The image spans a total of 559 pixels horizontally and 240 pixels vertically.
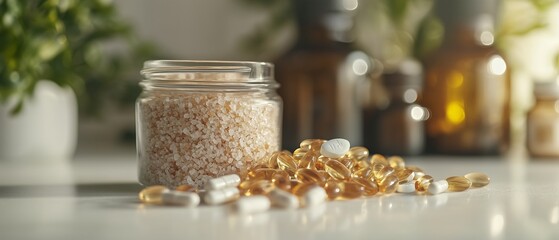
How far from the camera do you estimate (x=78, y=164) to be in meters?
1.08

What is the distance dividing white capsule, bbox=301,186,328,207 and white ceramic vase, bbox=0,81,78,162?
59 cm

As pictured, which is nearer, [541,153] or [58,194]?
[58,194]

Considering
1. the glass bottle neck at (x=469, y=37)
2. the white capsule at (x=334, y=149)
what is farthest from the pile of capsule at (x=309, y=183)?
the glass bottle neck at (x=469, y=37)

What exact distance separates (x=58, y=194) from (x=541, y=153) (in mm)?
788

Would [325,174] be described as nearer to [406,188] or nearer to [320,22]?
[406,188]

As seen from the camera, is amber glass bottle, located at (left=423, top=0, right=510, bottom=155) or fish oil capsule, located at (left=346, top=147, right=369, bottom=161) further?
amber glass bottle, located at (left=423, top=0, right=510, bottom=155)

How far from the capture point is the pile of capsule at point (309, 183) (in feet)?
2.15

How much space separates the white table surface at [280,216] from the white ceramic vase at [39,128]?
9.4 inches

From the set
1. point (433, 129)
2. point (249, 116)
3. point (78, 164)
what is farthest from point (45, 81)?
point (433, 129)

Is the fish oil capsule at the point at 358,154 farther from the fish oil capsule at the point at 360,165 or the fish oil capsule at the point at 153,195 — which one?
the fish oil capsule at the point at 153,195

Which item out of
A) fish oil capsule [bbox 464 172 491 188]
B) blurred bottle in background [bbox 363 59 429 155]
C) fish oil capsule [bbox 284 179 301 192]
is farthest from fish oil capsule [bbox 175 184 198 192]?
blurred bottle in background [bbox 363 59 429 155]

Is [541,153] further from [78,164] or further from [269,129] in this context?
[78,164]

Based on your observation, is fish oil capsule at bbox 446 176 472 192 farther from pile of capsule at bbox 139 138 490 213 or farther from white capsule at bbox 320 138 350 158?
white capsule at bbox 320 138 350 158

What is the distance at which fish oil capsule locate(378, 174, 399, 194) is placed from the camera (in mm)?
739
